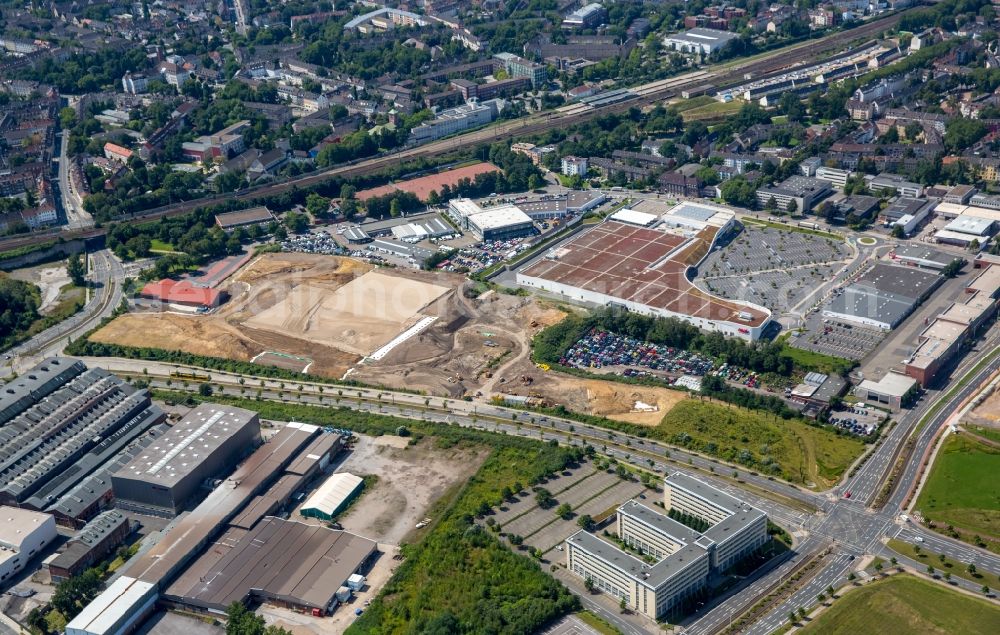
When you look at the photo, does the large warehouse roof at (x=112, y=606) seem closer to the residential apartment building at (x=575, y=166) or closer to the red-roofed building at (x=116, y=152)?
the residential apartment building at (x=575, y=166)

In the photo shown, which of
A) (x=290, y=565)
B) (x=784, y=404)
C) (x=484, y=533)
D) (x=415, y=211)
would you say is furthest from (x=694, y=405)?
(x=415, y=211)

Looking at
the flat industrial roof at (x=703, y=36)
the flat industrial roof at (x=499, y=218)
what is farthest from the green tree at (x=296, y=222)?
the flat industrial roof at (x=703, y=36)

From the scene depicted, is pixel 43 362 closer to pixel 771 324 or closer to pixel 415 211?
pixel 415 211

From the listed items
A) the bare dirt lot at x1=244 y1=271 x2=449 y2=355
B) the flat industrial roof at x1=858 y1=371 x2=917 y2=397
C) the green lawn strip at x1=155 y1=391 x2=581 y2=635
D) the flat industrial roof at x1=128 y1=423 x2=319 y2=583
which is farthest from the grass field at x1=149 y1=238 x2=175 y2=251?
the flat industrial roof at x1=858 y1=371 x2=917 y2=397

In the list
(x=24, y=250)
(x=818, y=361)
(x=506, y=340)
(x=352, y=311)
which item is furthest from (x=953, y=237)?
(x=24, y=250)

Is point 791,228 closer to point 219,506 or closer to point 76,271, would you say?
point 219,506

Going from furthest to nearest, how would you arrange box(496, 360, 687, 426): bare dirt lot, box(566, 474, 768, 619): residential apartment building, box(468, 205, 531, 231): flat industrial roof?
box(468, 205, 531, 231): flat industrial roof → box(496, 360, 687, 426): bare dirt lot → box(566, 474, 768, 619): residential apartment building

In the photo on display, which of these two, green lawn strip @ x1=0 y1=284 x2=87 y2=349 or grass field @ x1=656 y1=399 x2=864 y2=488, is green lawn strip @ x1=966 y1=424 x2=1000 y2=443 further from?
green lawn strip @ x1=0 y1=284 x2=87 y2=349
